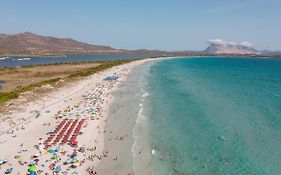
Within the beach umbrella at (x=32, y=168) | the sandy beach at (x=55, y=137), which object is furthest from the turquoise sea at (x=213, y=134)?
the beach umbrella at (x=32, y=168)

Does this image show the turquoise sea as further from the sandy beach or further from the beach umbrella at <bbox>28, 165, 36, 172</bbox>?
the beach umbrella at <bbox>28, 165, 36, 172</bbox>

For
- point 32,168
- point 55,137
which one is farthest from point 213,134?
point 32,168

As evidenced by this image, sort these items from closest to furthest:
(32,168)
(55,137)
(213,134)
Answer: (32,168) → (55,137) → (213,134)

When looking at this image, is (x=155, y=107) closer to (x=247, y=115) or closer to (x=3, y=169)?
(x=247, y=115)

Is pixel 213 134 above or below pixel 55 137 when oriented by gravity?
above

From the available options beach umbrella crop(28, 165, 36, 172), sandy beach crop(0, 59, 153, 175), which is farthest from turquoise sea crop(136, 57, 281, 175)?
beach umbrella crop(28, 165, 36, 172)

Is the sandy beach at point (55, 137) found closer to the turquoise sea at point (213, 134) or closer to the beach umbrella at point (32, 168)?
the beach umbrella at point (32, 168)

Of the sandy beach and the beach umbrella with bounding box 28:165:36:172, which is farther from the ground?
the beach umbrella with bounding box 28:165:36:172

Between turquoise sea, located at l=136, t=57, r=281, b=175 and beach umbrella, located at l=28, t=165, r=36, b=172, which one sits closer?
beach umbrella, located at l=28, t=165, r=36, b=172

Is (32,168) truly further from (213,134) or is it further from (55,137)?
(213,134)

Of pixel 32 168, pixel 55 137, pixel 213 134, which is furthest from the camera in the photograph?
pixel 213 134
